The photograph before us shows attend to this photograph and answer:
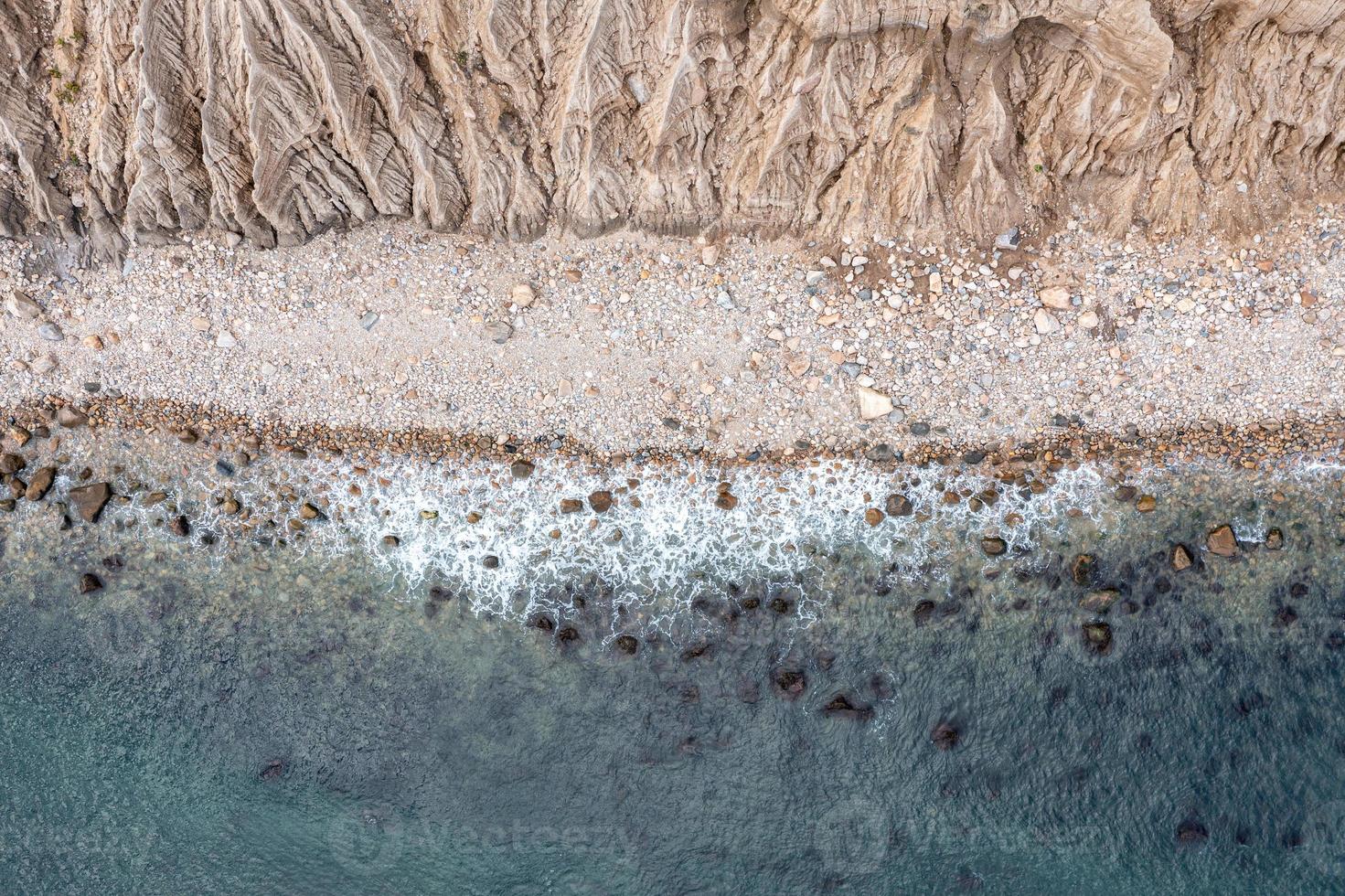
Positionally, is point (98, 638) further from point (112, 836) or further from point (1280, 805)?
point (1280, 805)

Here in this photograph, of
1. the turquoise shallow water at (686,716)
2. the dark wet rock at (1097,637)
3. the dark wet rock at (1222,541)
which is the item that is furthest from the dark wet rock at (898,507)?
the dark wet rock at (1222,541)

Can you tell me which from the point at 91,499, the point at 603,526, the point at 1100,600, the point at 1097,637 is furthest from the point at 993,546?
the point at 91,499

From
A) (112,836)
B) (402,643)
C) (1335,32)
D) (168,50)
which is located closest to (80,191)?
(168,50)

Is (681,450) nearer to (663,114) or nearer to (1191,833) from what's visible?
(663,114)

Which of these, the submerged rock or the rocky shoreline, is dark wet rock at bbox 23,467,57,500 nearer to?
the rocky shoreline

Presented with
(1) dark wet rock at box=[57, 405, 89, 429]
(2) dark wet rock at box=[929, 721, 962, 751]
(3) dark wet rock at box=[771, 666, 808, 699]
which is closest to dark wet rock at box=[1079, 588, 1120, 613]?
(2) dark wet rock at box=[929, 721, 962, 751]
